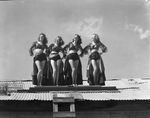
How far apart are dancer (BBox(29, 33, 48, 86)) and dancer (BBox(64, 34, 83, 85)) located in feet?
3.90

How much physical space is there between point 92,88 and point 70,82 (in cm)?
137

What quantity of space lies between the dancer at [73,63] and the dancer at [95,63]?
503 mm

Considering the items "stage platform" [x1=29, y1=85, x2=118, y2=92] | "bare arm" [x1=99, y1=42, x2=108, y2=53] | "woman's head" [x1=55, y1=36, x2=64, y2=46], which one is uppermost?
"woman's head" [x1=55, y1=36, x2=64, y2=46]

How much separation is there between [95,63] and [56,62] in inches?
82.3

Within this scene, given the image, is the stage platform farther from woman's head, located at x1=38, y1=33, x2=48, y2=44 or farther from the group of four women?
woman's head, located at x1=38, y1=33, x2=48, y2=44

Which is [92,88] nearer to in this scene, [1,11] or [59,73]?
[59,73]

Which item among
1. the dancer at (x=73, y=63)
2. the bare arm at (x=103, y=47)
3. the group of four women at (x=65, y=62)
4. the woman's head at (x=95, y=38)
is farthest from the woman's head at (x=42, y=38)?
the bare arm at (x=103, y=47)

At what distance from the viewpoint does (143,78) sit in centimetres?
1625

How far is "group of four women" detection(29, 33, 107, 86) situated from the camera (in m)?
14.9

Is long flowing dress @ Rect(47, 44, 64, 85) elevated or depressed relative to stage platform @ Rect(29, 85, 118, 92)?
elevated

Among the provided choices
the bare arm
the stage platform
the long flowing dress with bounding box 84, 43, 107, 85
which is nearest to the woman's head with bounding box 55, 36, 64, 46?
the long flowing dress with bounding box 84, 43, 107, 85

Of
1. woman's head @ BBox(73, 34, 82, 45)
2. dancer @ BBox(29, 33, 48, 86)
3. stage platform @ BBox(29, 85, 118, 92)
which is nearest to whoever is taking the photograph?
stage platform @ BBox(29, 85, 118, 92)

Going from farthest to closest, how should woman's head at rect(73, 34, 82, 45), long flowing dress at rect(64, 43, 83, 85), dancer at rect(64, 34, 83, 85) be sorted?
woman's head at rect(73, 34, 82, 45) → dancer at rect(64, 34, 83, 85) → long flowing dress at rect(64, 43, 83, 85)

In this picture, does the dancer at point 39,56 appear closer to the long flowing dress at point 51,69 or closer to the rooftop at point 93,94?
the long flowing dress at point 51,69
